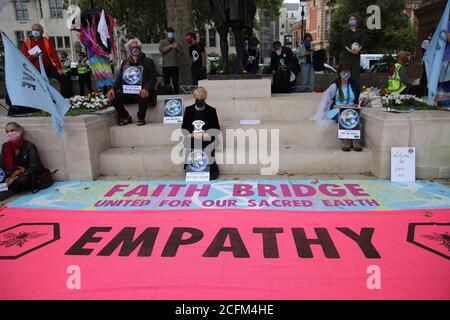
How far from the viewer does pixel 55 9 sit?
47.4m

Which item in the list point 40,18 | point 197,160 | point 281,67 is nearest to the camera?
point 197,160

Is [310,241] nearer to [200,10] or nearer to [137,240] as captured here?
[137,240]

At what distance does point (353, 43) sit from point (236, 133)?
378 cm

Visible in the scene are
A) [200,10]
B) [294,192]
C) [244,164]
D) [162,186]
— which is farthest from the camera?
[200,10]

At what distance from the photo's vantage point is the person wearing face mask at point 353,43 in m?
7.99

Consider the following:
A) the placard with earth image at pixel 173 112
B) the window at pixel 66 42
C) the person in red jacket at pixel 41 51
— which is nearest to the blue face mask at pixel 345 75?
the placard with earth image at pixel 173 112

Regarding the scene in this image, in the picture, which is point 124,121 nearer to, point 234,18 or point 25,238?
point 234,18

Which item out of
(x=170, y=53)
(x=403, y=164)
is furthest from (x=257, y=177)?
(x=170, y=53)

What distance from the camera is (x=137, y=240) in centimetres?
384

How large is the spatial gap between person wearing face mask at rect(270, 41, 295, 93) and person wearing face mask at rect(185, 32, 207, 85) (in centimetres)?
201

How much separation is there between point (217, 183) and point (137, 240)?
6.56 ft

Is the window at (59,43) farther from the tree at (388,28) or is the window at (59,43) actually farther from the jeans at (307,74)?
the jeans at (307,74)

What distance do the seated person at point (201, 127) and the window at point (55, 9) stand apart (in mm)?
A: 50376
